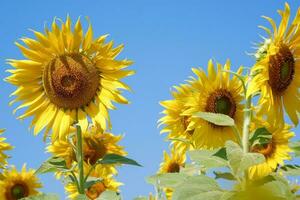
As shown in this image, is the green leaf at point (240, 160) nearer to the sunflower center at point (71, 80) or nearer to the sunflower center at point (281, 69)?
the sunflower center at point (281, 69)

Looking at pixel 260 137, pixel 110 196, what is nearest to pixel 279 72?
pixel 260 137

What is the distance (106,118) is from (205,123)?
4.70 feet

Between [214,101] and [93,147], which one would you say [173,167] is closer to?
[93,147]

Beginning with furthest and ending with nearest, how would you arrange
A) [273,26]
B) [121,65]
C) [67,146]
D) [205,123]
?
[67,146]
[205,123]
[121,65]
[273,26]

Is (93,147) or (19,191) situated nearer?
(93,147)

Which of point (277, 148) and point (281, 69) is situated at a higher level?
point (281, 69)

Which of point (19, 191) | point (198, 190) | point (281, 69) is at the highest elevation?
point (281, 69)

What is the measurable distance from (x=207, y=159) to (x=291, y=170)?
847 mm

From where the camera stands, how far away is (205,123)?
19.0 ft

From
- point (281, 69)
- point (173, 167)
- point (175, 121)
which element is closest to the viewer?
point (281, 69)

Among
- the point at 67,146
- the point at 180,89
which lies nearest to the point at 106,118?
the point at 180,89

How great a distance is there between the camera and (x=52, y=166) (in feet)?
13.4

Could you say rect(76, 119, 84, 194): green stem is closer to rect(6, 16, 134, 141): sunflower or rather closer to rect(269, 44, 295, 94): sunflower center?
rect(6, 16, 134, 141): sunflower

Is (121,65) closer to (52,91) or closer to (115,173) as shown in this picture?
(52,91)
